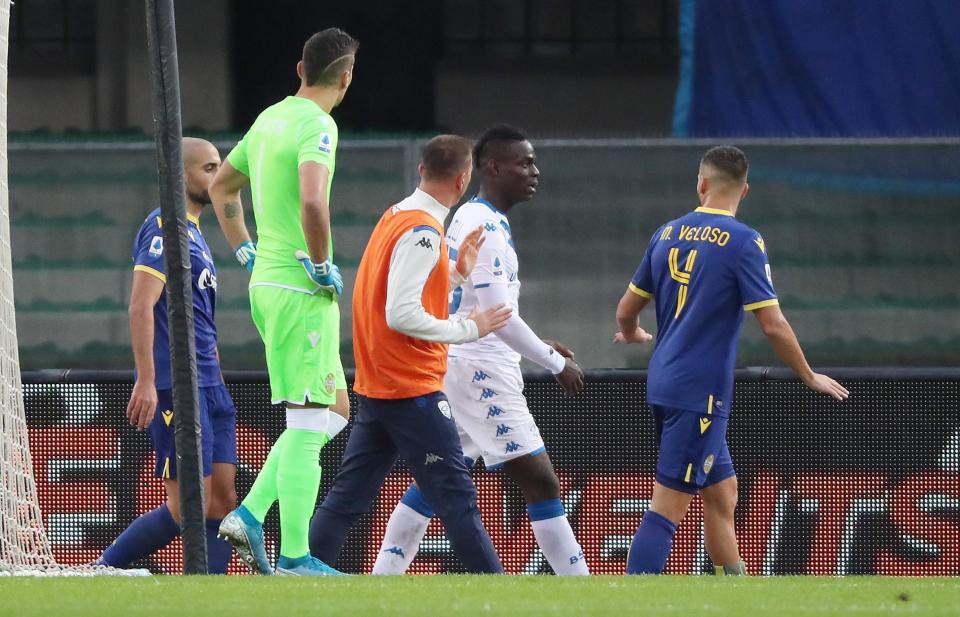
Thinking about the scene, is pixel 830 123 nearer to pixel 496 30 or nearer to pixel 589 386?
pixel 589 386

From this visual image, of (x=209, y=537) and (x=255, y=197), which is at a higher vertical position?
(x=255, y=197)

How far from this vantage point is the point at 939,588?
6.64 m

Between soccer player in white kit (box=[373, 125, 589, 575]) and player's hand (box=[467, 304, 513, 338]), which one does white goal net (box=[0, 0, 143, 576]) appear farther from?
player's hand (box=[467, 304, 513, 338])

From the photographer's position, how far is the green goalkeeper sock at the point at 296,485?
7223 mm

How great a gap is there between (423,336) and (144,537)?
6.35ft

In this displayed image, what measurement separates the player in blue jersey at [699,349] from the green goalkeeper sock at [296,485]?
4.72 ft

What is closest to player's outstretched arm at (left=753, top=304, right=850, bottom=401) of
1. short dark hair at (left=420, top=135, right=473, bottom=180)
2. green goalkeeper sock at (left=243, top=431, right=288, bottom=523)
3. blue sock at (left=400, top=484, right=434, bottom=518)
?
short dark hair at (left=420, top=135, right=473, bottom=180)

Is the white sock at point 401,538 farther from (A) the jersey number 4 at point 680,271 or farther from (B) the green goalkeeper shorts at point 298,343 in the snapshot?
(A) the jersey number 4 at point 680,271

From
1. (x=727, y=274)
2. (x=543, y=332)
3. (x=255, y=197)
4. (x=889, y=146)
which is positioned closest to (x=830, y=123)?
(x=889, y=146)

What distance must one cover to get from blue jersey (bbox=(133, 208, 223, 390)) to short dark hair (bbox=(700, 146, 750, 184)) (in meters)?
2.25

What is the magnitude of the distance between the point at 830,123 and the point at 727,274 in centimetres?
428

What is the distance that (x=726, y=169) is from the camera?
7.92 m

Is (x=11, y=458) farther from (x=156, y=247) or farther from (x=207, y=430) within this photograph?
(x=156, y=247)

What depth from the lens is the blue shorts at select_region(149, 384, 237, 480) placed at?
310 inches
